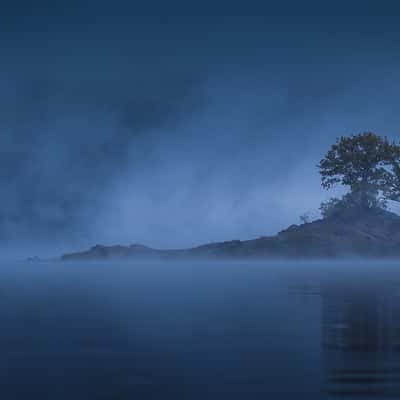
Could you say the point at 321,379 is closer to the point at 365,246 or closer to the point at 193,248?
the point at 365,246

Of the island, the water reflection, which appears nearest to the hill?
the island

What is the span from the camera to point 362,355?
11.8 meters

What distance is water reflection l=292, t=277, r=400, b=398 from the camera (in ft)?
31.1

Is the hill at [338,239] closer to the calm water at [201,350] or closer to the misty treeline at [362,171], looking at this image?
the misty treeline at [362,171]

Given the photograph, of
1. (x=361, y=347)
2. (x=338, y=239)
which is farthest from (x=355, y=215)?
(x=361, y=347)

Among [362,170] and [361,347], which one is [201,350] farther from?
[362,170]

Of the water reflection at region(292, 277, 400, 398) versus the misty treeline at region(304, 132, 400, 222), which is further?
the misty treeline at region(304, 132, 400, 222)

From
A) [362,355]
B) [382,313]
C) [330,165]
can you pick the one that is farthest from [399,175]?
[362,355]

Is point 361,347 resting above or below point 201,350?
above

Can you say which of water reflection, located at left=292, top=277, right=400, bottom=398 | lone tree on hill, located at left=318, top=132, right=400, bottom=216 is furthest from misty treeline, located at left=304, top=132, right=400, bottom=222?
water reflection, located at left=292, top=277, right=400, bottom=398

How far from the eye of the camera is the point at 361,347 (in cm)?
1263

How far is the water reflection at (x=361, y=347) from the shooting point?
949 centimetres

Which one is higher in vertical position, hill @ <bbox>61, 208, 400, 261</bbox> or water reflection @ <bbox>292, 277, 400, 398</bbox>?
hill @ <bbox>61, 208, 400, 261</bbox>

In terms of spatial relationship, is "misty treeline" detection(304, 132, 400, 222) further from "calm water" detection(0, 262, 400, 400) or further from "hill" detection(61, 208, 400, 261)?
"calm water" detection(0, 262, 400, 400)
